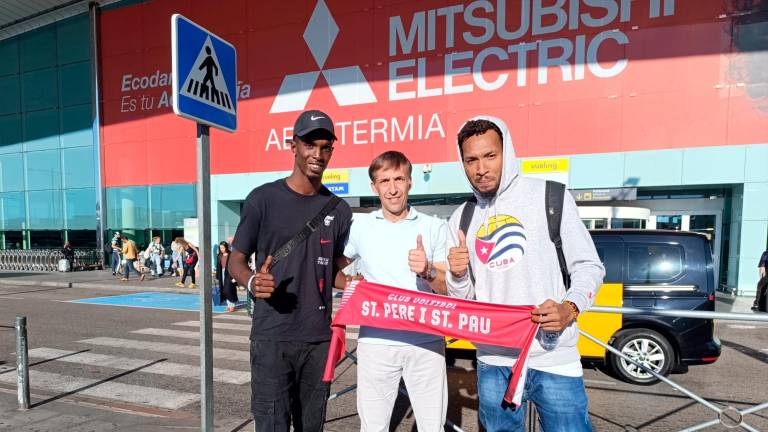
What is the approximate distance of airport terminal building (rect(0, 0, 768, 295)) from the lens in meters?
13.2

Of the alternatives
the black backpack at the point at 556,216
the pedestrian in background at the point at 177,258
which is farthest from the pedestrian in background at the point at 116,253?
the black backpack at the point at 556,216

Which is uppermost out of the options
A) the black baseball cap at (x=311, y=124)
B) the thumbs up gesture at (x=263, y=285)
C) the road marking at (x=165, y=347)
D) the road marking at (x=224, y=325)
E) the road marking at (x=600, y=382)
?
the black baseball cap at (x=311, y=124)

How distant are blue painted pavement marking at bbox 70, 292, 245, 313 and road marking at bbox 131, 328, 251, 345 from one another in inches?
110

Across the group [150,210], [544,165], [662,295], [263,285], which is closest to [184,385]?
[263,285]

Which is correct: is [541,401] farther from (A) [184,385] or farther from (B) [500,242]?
(A) [184,385]

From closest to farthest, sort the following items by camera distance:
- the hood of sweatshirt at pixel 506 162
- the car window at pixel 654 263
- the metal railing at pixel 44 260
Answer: the hood of sweatshirt at pixel 506 162
the car window at pixel 654 263
the metal railing at pixel 44 260

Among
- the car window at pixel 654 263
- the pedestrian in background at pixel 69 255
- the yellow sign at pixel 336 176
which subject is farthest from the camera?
the pedestrian in background at pixel 69 255

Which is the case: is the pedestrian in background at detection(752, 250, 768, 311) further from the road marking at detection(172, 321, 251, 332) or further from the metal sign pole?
the metal sign pole

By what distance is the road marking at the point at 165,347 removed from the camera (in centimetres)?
660

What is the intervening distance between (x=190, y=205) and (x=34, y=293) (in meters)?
7.35

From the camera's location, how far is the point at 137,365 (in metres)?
6.10

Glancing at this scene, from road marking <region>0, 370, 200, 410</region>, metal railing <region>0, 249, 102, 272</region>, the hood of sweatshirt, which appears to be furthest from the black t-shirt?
metal railing <region>0, 249, 102, 272</region>

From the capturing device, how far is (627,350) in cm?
572

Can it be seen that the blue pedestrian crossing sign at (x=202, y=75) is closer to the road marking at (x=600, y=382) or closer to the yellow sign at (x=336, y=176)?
the road marking at (x=600, y=382)
